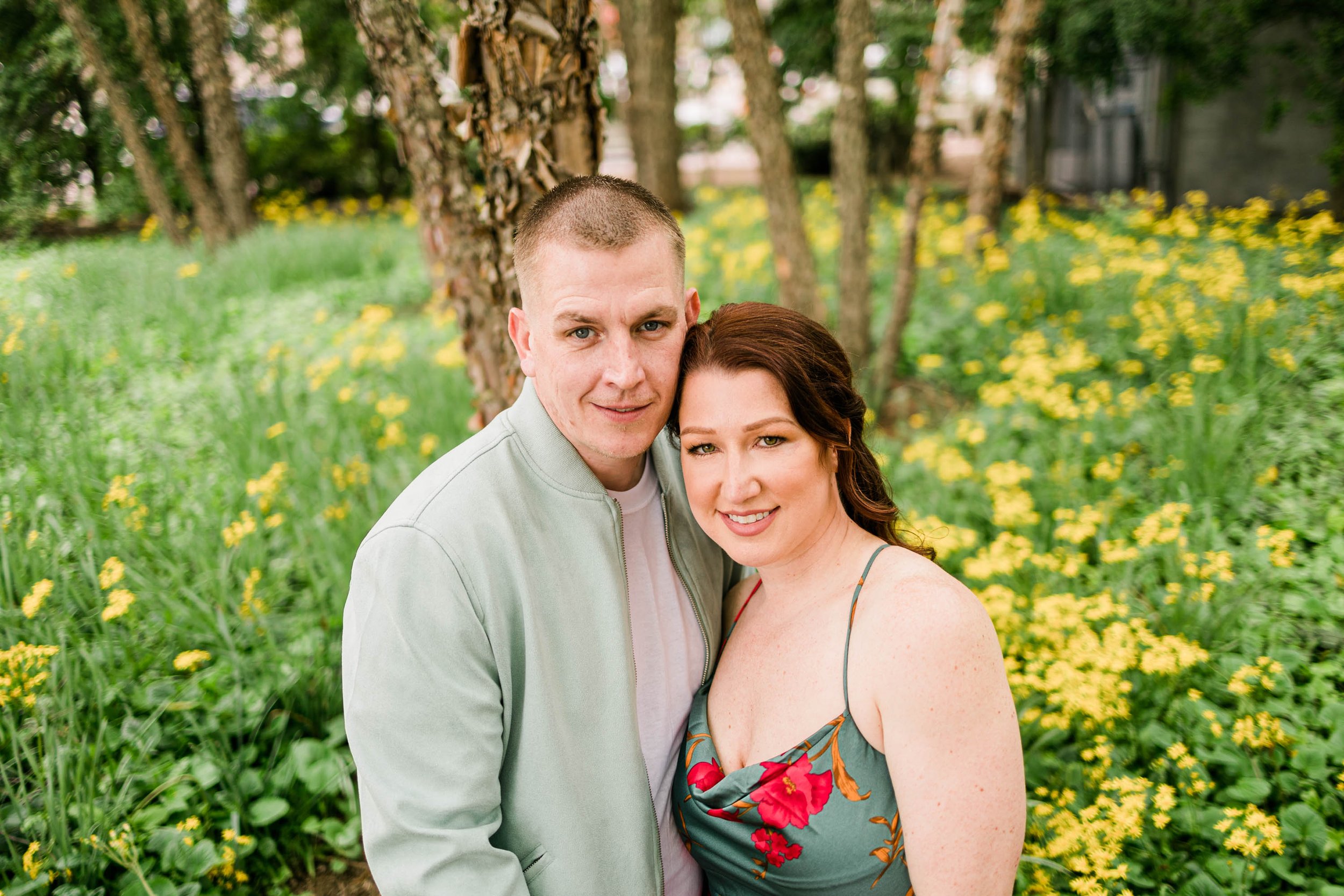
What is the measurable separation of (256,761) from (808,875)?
5.93ft

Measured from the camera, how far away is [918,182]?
492cm

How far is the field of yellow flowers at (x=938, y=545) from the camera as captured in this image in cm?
223

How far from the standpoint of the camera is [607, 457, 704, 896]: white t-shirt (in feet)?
6.05

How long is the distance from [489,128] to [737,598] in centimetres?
161

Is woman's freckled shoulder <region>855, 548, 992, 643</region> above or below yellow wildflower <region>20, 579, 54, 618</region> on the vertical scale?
above

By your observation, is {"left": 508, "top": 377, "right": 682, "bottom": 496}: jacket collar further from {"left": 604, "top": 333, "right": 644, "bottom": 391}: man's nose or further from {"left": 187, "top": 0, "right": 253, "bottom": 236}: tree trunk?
{"left": 187, "top": 0, "right": 253, "bottom": 236}: tree trunk

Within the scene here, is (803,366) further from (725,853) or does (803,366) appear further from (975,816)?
(725,853)

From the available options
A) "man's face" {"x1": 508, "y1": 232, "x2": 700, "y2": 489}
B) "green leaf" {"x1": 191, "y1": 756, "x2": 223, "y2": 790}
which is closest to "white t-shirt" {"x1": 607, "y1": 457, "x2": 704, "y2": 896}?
"man's face" {"x1": 508, "y1": 232, "x2": 700, "y2": 489}

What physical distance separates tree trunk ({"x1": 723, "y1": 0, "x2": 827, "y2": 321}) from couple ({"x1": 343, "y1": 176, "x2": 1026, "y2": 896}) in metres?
3.28

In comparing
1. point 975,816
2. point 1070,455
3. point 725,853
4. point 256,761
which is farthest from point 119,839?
point 1070,455

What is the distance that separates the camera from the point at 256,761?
2541 mm

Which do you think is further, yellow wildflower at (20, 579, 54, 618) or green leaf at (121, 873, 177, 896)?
yellow wildflower at (20, 579, 54, 618)

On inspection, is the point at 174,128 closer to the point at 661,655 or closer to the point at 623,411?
the point at 623,411

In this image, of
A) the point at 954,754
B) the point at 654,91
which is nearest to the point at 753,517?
the point at 954,754
